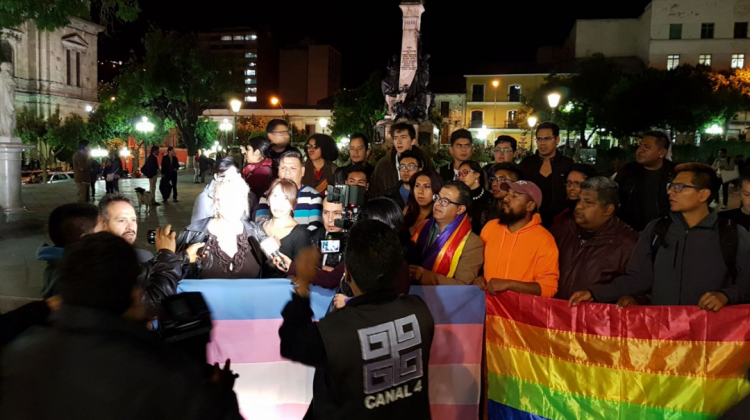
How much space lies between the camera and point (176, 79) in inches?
1523

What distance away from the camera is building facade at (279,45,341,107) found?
99875mm

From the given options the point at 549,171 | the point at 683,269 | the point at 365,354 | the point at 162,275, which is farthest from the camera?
the point at 549,171

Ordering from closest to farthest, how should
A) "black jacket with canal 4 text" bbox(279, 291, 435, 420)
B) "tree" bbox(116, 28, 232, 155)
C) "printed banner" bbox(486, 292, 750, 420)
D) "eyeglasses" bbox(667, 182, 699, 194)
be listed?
"black jacket with canal 4 text" bbox(279, 291, 435, 420)
"printed banner" bbox(486, 292, 750, 420)
"eyeglasses" bbox(667, 182, 699, 194)
"tree" bbox(116, 28, 232, 155)

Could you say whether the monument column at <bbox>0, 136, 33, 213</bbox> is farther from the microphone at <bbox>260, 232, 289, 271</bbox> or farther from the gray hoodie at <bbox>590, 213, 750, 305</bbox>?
the gray hoodie at <bbox>590, 213, 750, 305</bbox>

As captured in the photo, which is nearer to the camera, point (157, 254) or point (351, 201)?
point (157, 254)

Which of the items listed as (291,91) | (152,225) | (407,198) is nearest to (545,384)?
(407,198)

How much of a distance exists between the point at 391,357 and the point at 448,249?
198cm

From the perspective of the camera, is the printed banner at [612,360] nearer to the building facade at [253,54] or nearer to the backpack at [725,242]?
the backpack at [725,242]

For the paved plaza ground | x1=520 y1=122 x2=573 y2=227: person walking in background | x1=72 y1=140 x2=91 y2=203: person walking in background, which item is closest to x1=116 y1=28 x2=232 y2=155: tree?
the paved plaza ground

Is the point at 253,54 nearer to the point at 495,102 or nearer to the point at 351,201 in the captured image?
the point at 495,102

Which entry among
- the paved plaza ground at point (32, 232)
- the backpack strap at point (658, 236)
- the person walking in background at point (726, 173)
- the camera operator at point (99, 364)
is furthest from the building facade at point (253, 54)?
the camera operator at point (99, 364)

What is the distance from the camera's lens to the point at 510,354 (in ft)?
13.2

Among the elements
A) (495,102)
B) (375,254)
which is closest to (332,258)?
(375,254)

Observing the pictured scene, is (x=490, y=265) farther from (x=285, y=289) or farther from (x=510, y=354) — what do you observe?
(x=285, y=289)
